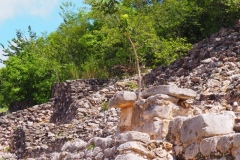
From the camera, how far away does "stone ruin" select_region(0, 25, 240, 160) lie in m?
5.92

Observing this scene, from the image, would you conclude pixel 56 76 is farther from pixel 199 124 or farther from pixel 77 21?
pixel 199 124

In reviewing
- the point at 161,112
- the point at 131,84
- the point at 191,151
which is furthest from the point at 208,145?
the point at 131,84

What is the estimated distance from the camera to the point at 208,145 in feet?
18.7

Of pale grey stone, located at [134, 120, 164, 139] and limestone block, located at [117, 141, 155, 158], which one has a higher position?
pale grey stone, located at [134, 120, 164, 139]

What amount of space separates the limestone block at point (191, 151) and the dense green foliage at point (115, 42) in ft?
21.2

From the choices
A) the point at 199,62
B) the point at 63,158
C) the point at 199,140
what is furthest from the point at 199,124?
the point at 199,62

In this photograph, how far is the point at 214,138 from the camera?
5641 millimetres

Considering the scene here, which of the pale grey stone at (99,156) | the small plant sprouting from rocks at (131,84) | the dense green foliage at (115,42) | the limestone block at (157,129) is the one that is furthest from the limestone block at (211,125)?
the small plant sprouting from rocks at (131,84)

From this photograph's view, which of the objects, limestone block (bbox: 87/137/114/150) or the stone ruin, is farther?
limestone block (bbox: 87/137/114/150)

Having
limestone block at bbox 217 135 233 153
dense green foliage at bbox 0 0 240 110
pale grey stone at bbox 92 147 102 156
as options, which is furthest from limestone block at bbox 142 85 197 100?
dense green foliage at bbox 0 0 240 110

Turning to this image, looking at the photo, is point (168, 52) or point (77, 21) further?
point (77, 21)

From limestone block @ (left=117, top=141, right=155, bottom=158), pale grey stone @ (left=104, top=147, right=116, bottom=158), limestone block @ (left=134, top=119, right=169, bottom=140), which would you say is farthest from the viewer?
limestone block @ (left=134, top=119, right=169, bottom=140)

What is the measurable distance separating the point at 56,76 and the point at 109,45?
507cm

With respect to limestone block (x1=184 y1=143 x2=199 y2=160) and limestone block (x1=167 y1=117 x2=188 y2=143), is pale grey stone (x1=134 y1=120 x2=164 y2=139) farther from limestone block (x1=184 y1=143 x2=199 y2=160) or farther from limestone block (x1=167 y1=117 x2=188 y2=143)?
limestone block (x1=184 y1=143 x2=199 y2=160)
